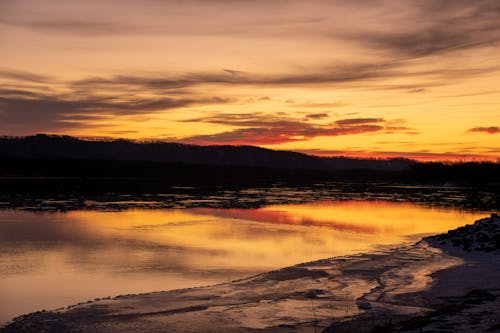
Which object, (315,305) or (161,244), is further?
(161,244)

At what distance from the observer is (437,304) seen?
41.1 feet

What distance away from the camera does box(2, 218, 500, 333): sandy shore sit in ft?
34.0

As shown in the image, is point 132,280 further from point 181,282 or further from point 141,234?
point 141,234

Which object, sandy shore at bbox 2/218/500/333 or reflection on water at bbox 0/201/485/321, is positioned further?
reflection on water at bbox 0/201/485/321

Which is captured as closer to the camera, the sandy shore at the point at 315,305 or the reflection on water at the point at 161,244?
the sandy shore at the point at 315,305

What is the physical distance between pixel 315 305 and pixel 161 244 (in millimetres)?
10453

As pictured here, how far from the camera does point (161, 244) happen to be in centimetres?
2152

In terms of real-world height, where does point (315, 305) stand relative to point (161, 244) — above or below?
below

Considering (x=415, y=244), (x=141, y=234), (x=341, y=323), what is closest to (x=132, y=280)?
(x=341, y=323)

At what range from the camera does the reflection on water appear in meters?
14.2

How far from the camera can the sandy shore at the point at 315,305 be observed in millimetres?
10352

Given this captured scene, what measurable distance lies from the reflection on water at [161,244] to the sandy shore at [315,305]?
1.25m

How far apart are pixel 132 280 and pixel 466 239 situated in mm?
14873

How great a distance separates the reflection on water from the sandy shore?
1251 mm
